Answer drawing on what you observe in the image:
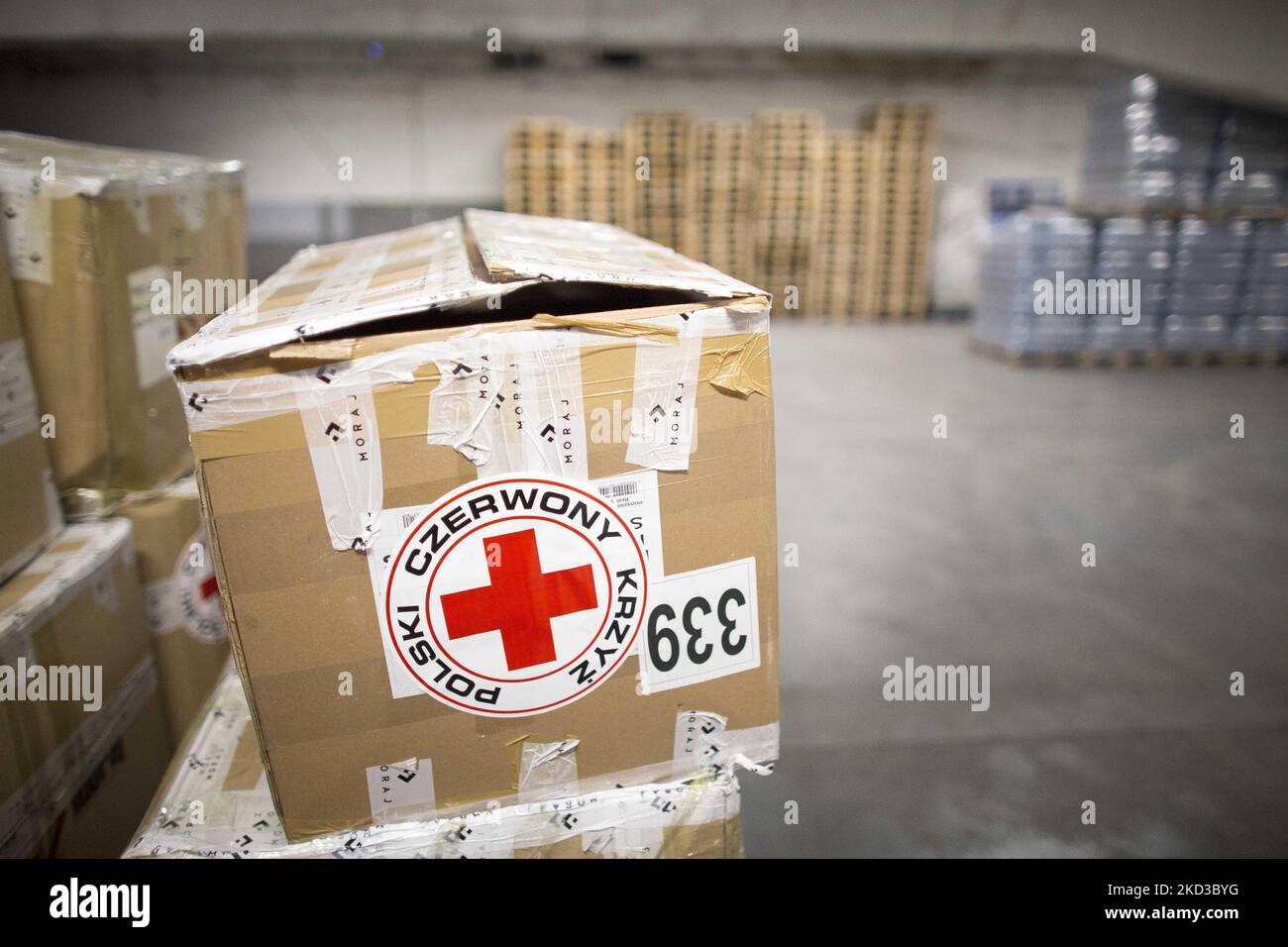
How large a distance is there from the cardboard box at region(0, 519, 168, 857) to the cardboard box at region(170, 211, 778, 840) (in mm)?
574

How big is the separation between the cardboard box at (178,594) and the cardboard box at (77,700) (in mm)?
54

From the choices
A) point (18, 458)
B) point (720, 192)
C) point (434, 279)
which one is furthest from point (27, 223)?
point (720, 192)

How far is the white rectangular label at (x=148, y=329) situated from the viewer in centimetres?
187

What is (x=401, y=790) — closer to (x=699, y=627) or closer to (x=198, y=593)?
(x=699, y=627)

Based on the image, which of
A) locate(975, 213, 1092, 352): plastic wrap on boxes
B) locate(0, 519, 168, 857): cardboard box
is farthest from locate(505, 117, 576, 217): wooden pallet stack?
locate(0, 519, 168, 857): cardboard box

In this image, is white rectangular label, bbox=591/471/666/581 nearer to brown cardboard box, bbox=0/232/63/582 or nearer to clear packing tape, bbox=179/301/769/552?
clear packing tape, bbox=179/301/769/552

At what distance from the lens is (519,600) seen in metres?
1.22

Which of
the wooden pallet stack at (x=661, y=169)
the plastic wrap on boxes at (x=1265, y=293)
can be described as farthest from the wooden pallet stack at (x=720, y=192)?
the plastic wrap on boxes at (x=1265, y=293)

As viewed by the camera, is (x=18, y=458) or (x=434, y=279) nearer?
(x=434, y=279)

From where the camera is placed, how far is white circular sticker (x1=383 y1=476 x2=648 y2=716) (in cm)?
118

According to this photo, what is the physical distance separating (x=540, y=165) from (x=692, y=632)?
31.7 ft

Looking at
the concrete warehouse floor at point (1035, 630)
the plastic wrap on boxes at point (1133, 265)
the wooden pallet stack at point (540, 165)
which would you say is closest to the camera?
the concrete warehouse floor at point (1035, 630)

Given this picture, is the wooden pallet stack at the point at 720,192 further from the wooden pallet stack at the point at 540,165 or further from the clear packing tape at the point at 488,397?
the clear packing tape at the point at 488,397
